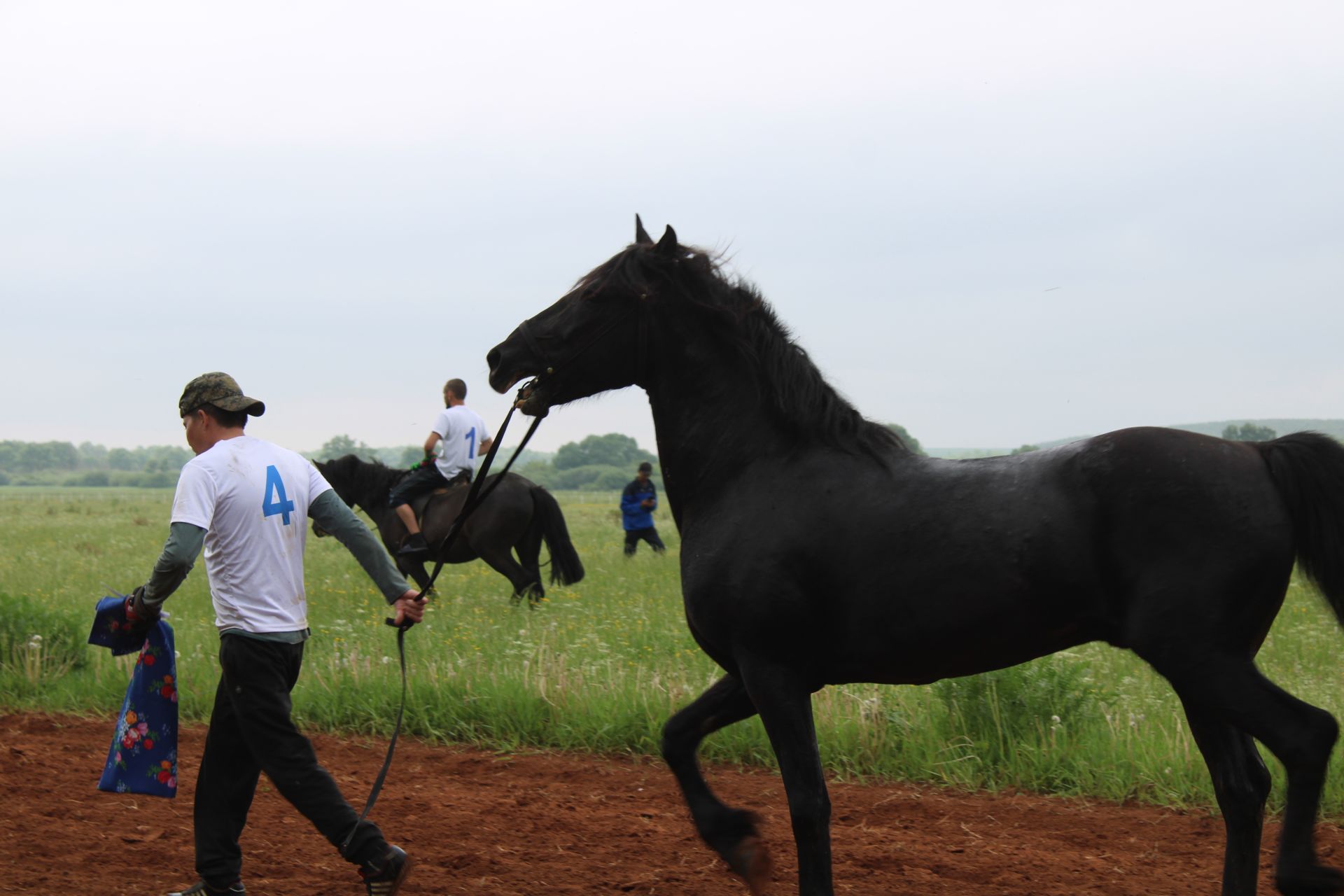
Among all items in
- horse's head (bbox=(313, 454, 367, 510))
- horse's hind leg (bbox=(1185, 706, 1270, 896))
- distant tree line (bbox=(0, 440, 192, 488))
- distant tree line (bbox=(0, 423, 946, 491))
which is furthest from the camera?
distant tree line (bbox=(0, 440, 192, 488))

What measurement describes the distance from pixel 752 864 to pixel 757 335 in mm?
1877

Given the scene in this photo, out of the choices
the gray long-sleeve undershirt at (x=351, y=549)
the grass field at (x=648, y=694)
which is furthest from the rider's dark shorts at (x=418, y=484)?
the gray long-sleeve undershirt at (x=351, y=549)

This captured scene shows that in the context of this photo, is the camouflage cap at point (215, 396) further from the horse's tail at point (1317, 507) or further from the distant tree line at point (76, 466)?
the distant tree line at point (76, 466)

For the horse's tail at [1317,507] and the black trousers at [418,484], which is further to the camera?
the black trousers at [418,484]

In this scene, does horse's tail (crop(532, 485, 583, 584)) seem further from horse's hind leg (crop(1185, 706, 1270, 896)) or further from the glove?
horse's hind leg (crop(1185, 706, 1270, 896))

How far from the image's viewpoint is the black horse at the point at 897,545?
352cm

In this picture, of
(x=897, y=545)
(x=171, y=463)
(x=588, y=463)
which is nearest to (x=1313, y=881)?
(x=897, y=545)

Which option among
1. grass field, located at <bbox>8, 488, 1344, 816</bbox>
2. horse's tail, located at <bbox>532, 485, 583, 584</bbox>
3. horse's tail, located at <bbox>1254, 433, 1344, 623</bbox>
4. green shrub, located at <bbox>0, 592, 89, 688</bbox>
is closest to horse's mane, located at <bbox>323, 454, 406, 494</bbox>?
horse's tail, located at <bbox>532, 485, 583, 584</bbox>

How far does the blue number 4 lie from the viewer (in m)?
4.19

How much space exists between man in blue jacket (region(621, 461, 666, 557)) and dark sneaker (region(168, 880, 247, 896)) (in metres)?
13.6

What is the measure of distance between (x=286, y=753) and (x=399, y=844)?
1209 millimetres

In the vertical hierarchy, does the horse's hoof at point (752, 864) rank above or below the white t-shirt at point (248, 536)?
below

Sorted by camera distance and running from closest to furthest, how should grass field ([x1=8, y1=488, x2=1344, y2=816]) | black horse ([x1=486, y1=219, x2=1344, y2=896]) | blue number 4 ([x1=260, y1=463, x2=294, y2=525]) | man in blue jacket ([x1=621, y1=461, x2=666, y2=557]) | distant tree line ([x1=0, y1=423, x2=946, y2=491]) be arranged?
black horse ([x1=486, y1=219, x2=1344, y2=896]) < blue number 4 ([x1=260, y1=463, x2=294, y2=525]) < grass field ([x1=8, y1=488, x2=1344, y2=816]) < man in blue jacket ([x1=621, y1=461, x2=666, y2=557]) < distant tree line ([x1=0, y1=423, x2=946, y2=491])

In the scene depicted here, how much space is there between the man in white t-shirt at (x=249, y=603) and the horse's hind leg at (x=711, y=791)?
3.42 ft
